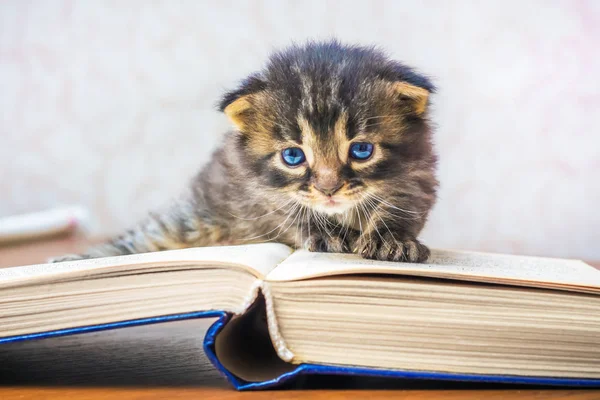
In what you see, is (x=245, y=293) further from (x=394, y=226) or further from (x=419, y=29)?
(x=419, y=29)

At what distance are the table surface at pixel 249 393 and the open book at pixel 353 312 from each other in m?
0.02

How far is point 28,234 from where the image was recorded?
2.46 metres

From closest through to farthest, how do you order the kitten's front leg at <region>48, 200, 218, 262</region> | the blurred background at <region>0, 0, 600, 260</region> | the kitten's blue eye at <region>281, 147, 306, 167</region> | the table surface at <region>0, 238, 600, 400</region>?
1. the table surface at <region>0, 238, 600, 400</region>
2. the kitten's blue eye at <region>281, 147, 306, 167</region>
3. the kitten's front leg at <region>48, 200, 218, 262</region>
4. the blurred background at <region>0, 0, 600, 260</region>

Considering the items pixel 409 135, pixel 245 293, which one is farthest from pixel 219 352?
pixel 409 135

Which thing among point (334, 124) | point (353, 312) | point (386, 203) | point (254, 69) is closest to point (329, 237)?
point (386, 203)

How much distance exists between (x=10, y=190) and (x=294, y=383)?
2504 millimetres

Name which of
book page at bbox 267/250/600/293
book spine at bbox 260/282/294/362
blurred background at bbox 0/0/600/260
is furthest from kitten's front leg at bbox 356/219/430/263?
blurred background at bbox 0/0/600/260

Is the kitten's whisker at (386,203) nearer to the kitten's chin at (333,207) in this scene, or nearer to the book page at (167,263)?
the kitten's chin at (333,207)

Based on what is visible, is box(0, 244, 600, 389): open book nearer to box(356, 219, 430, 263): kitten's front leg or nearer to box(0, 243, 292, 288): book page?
box(0, 243, 292, 288): book page

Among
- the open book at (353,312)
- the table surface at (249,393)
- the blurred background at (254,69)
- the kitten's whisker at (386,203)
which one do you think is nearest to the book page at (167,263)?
the open book at (353,312)

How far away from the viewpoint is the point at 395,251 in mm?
1157

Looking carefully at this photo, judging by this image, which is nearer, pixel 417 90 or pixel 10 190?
pixel 417 90

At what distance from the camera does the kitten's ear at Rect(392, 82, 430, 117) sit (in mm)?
Result: 1249

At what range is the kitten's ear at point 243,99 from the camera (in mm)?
1315
